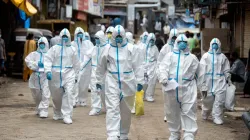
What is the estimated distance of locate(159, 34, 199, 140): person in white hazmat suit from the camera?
31.0 ft

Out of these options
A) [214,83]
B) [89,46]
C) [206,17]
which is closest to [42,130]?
[214,83]

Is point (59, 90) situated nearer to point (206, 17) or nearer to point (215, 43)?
point (215, 43)

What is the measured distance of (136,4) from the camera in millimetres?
49781

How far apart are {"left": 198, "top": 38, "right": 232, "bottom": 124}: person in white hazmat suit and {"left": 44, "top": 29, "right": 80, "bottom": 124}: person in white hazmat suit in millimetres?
2870

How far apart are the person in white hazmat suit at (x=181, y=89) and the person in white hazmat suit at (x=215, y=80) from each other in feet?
9.75

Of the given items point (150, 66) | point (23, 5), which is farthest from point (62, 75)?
point (23, 5)

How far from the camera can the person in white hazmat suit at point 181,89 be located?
31.0ft

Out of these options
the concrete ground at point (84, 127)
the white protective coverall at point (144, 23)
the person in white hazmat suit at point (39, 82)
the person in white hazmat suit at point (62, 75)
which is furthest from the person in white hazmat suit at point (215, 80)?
the white protective coverall at point (144, 23)

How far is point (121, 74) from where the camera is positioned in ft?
32.0

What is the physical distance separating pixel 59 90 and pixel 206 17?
20.4 metres

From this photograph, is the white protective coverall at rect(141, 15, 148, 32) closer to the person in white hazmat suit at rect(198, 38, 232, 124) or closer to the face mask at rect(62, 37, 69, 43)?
the person in white hazmat suit at rect(198, 38, 232, 124)

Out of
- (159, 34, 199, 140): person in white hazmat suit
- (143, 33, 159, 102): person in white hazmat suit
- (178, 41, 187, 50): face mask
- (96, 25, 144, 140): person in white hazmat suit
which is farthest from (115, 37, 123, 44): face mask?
(143, 33, 159, 102): person in white hazmat suit

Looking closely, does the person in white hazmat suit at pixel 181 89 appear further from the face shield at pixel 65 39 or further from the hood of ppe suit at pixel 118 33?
the face shield at pixel 65 39

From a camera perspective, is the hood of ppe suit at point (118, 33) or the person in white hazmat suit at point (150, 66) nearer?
the hood of ppe suit at point (118, 33)
